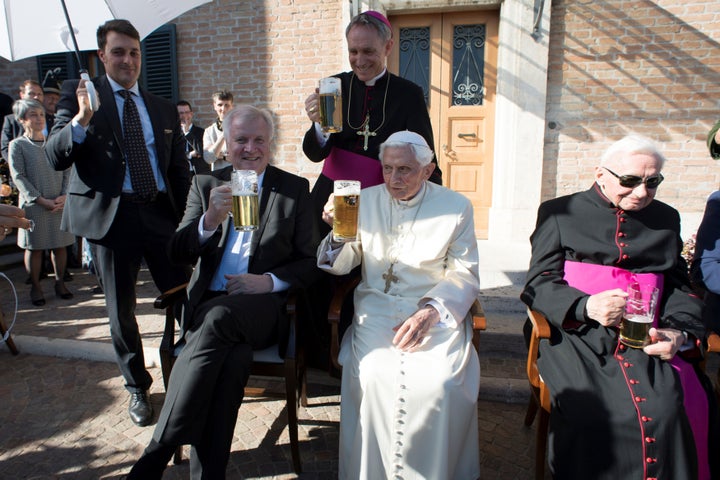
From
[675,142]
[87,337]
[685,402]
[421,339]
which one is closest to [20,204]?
[87,337]

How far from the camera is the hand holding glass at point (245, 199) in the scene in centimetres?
222

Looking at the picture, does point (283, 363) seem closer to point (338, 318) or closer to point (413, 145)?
point (338, 318)

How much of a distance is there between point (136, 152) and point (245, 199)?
116cm

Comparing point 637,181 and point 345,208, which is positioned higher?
point 637,181

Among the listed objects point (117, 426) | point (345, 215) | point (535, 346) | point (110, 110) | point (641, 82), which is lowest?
point (117, 426)

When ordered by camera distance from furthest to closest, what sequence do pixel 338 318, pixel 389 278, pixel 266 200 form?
pixel 266 200 → pixel 389 278 → pixel 338 318

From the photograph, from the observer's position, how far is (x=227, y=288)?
2562mm

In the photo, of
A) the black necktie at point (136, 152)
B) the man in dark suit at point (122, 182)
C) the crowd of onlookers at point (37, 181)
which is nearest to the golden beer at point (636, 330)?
the man in dark suit at point (122, 182)

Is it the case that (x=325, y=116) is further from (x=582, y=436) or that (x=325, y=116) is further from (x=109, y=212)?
(x=582, y=436)

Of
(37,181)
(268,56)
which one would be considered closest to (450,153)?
(268,56)

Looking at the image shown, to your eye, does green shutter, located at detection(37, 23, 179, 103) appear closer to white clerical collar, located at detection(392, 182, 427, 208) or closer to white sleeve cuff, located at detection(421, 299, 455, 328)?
white clerical collar, located at detection(392, 182, 427, 208)

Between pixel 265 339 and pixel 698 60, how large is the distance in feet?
19.0

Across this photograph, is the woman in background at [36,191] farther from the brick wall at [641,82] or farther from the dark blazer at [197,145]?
the brick wall at [641,82]

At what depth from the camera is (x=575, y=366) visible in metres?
2.22
